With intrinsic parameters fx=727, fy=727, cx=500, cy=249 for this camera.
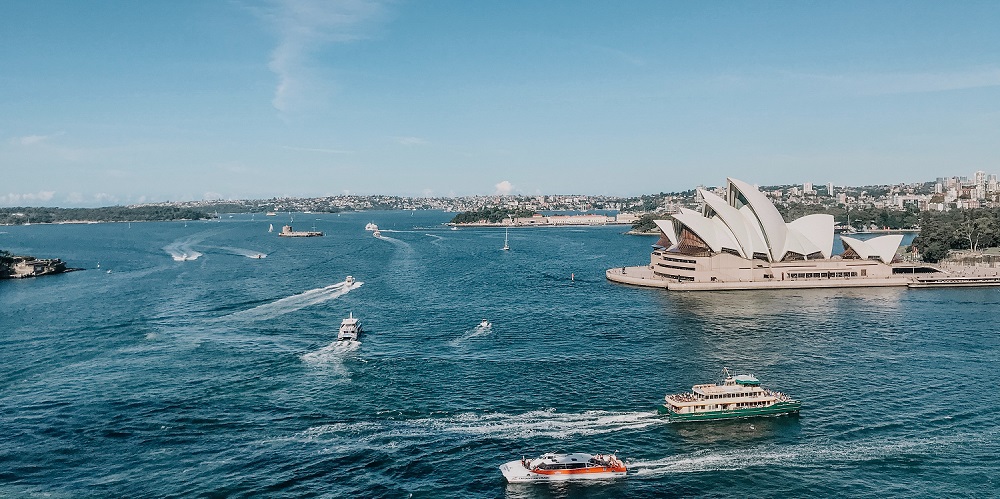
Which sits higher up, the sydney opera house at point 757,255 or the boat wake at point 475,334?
the sydney opera house at point 757,255

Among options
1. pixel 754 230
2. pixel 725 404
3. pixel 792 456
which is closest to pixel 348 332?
pixel 725 404

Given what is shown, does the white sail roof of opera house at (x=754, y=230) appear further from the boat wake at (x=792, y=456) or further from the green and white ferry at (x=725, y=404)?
the boat wake at (x=792, y=456)

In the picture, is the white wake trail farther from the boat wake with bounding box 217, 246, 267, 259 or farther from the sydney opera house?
the sydney opera house

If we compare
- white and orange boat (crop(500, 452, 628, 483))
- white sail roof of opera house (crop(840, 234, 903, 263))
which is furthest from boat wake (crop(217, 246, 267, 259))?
white and orange boat (crop(500, 452, 628, 483))

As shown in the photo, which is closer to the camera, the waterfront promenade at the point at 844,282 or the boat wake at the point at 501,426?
the boat wake at the point at 501,426

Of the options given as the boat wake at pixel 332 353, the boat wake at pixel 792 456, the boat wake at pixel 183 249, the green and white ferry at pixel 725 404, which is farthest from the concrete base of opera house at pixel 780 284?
the boat wake at pixel 183 249

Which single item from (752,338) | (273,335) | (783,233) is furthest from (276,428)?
(783,233)
